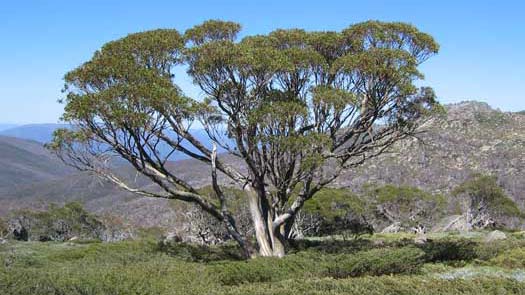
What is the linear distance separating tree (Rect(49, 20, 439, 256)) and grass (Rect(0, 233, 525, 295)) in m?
2.92

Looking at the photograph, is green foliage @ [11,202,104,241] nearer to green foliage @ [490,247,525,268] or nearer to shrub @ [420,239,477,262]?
shrub @ [420,239,477,262]

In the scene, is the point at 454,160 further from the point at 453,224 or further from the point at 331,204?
the point at 331,204

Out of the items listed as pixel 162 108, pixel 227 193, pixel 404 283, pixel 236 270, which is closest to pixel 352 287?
pixel 404 283

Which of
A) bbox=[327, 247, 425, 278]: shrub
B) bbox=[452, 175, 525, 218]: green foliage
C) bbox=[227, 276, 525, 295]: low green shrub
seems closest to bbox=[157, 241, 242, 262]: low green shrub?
bbox=[327, 247, 425, 278]: shrub

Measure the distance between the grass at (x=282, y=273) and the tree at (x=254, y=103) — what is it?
9.58ft

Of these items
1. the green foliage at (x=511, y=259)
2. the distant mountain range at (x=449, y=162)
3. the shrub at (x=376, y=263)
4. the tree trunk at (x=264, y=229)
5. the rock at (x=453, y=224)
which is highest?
the distant mountain range at (x=449, y=162)

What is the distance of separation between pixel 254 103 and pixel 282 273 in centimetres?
610

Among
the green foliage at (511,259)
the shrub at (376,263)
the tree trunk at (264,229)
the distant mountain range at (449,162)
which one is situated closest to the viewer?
the shrub at (376,263)

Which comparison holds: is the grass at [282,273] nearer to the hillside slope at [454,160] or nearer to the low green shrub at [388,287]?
the low green shrub at [388,287]

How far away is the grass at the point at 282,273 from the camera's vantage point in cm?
1036

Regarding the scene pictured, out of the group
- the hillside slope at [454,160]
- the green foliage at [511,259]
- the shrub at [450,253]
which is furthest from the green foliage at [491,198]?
the green foliage at [511,259]

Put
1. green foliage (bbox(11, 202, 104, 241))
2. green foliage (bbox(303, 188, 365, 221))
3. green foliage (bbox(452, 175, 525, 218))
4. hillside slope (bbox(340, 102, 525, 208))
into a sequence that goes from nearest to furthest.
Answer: green foliage (bbox(303, 188, 365, 221)), green foliage (bbox(11, 202, 104, 241)), green foliage (bbox(452, 175, 525, 218)), hillside slope (bbox(340, 102, 525, 208))

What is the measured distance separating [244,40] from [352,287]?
10.8 meters

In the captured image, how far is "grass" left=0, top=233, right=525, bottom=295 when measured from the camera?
10.4 meters
